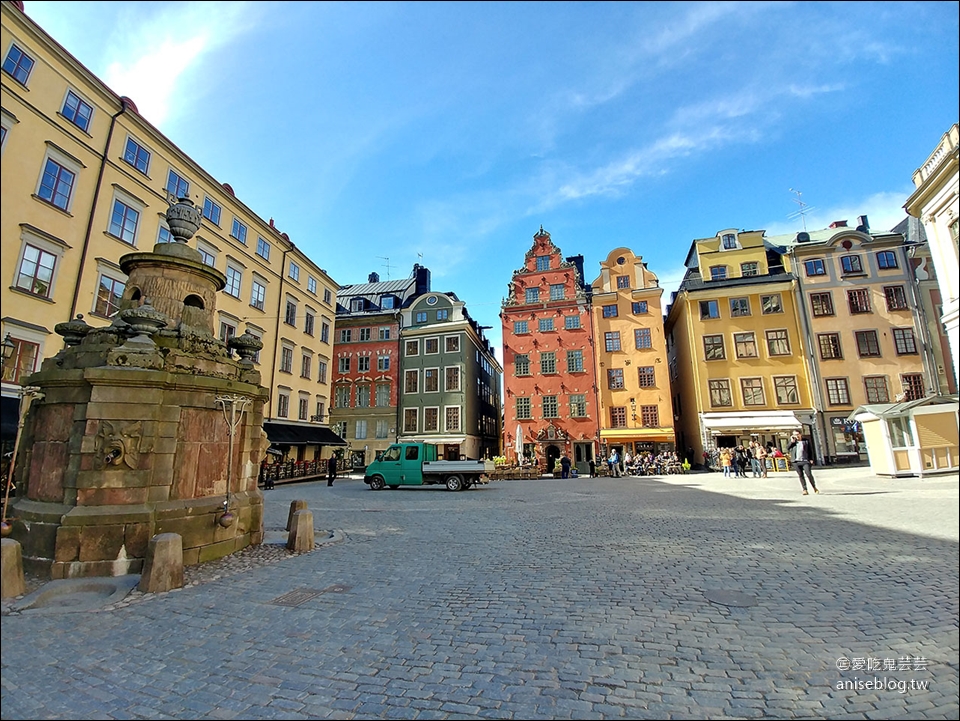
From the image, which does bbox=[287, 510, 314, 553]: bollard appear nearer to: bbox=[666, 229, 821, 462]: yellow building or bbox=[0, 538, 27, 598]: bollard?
bbox=[0, 538, 27, 598]: bollard

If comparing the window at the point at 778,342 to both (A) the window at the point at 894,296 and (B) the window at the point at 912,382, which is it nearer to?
(A) the window at the point at 894,296

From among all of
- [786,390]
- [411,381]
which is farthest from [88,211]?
[786,390]

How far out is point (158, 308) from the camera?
28.6ft

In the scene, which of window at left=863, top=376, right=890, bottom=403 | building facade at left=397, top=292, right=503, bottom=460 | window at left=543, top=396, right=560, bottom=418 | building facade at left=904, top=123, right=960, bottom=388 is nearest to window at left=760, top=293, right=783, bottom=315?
window at left=863, top=376, right=890, bottom=403

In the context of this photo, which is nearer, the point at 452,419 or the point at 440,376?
the point at 452,419

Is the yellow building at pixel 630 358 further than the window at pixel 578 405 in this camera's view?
No

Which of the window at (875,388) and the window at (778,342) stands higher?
the window at (778,342)

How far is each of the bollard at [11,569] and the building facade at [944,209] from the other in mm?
9166

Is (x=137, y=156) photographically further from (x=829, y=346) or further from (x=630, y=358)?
(x=829, y=346)

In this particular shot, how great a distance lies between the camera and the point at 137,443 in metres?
7.04

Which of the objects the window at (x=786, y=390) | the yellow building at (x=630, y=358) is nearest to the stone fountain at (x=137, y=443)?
the yellow building at (x=630, y=358)

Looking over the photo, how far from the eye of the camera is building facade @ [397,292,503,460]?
127ft

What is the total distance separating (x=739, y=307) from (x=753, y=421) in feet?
28.5

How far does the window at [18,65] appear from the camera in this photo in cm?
1653
